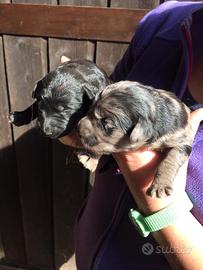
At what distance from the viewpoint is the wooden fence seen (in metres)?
2.36

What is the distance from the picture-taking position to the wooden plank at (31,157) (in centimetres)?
254

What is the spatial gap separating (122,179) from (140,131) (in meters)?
0.37

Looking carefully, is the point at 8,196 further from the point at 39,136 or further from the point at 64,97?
the point at 64,97

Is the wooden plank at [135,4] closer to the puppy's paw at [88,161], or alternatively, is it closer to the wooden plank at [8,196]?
the wooden plank at [8,196]

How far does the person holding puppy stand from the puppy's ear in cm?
6

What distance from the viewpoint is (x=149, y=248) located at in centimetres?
172

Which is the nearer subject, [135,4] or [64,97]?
[64,97]

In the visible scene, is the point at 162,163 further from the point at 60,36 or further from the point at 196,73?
the point at 60,36

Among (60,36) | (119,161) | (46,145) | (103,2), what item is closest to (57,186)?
(46,145)

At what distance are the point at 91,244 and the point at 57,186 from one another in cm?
119

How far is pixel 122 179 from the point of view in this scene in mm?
1835

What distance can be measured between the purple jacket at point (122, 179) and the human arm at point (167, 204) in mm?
78

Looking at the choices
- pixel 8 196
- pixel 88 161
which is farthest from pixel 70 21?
pixel 8 196

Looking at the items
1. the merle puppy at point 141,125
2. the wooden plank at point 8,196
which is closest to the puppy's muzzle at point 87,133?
the merle puppy at point 141,125
